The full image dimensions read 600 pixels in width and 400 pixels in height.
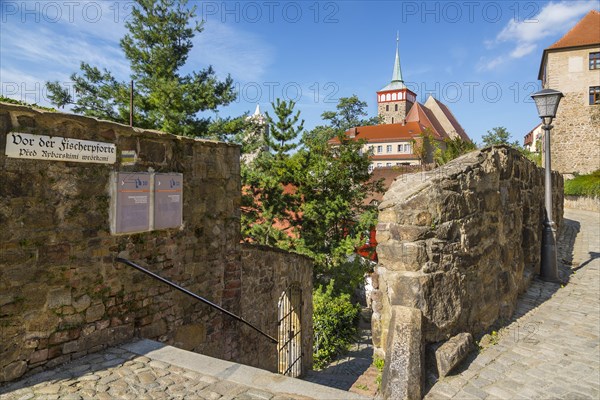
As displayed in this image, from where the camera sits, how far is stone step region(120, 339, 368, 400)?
320 cm

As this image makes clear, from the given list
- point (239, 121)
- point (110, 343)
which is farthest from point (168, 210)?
point (239, 121)

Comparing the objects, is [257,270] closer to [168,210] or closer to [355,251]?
[168,210]

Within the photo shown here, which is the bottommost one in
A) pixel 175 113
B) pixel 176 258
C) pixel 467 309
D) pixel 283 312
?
pixel 283 312

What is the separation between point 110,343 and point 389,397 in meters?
2.90

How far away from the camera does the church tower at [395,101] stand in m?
77.6

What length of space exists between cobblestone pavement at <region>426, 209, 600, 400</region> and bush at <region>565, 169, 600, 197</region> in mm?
19570

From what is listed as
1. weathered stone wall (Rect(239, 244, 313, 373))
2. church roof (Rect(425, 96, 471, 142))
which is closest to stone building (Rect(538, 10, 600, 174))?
church roof (Rect(425, 96, 471, 142))

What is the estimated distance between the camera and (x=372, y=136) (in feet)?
194

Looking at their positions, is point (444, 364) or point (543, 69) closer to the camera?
point (444, 364)

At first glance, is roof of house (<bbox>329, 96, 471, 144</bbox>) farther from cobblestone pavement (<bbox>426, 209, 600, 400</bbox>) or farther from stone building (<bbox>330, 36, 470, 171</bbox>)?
cobblestone pavement (<bbox>426, 209, 600, 400</bbox>)

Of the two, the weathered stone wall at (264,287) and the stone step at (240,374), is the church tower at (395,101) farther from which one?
the stone step at (240,374)

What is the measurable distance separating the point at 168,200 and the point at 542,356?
4422 millimetres

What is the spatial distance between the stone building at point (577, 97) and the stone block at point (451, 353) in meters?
36.9

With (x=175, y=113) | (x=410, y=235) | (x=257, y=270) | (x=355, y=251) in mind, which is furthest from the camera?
(x=175, y=113)
